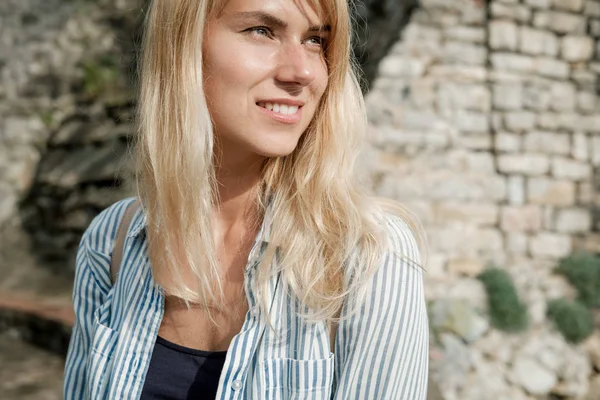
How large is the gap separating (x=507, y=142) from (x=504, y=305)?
4.18ft

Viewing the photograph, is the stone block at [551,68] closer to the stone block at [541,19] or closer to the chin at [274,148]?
the stone block at [541,19]

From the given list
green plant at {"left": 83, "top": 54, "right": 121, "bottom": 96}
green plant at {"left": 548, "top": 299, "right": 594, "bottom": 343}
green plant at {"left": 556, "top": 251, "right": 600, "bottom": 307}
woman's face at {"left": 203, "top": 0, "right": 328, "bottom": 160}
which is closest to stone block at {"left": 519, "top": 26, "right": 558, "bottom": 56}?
green plant at {"left": 556, "top": 251, "right": 600, "bottom": 307}

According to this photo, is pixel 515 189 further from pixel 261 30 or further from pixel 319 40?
pixel 261 30

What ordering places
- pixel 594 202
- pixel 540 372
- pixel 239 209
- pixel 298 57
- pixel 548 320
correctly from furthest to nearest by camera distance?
1. pixel 594 202
2. pixel 548 320
3. pixel 540 372
4. pixel 239 209
5. pixel 298 57

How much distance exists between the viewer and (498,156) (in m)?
5.08

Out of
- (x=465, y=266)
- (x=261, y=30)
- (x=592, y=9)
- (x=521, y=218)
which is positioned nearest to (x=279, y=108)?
(x=261, y=30)

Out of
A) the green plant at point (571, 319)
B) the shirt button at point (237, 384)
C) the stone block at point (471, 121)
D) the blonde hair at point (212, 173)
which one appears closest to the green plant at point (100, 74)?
the stone block at point (471, 121)

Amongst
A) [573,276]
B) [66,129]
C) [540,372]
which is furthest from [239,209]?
[66,129]

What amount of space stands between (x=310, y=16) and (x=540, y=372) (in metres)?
4.16

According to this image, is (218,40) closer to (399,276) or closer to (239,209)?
(239,209)

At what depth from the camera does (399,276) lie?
1.17 m

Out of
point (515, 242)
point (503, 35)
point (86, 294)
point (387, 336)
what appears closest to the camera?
point (387, 336)

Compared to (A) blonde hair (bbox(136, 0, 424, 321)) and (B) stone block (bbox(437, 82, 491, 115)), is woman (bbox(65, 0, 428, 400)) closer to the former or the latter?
(A) blonde hair (bbox(136, 0, 424, 321))

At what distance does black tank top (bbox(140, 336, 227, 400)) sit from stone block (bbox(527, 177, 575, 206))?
4332mm
